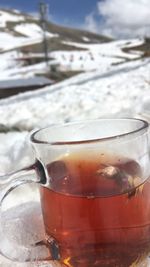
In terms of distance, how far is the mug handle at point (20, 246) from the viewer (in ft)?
1.49

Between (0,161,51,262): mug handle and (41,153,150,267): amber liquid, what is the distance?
2 cm

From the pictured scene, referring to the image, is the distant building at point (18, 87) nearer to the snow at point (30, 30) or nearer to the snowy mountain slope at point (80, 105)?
the snowy mountain slope at point (80, 105)

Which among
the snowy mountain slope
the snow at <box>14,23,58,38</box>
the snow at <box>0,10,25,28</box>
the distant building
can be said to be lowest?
the snow at <box>14,23,58,38</box>

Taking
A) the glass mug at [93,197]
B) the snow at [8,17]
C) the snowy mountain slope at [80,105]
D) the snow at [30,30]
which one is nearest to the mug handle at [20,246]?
the glass mug at [93,197]

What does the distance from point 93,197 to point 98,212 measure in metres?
0.02

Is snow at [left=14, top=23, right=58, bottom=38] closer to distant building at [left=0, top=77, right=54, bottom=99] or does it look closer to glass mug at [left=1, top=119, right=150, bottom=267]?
distant building at [left=0, top=77, right=54, bottom=99]

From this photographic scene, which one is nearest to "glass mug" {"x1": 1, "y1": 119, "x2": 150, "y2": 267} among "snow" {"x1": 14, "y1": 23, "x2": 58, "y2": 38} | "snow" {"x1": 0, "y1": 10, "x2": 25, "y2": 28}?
"snow" {"x1": 14, "y1": 23, "x2": 58, "y2": 38}

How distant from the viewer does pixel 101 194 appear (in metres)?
0.44

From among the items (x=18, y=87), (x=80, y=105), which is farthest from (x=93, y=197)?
(x=18, y=87)

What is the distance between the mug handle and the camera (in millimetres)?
454

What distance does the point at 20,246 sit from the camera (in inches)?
18.9

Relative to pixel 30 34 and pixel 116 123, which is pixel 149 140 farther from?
pixel 30 34

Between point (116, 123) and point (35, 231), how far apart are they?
0.53ft

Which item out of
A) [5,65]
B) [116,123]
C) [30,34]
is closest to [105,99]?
[116,123]
